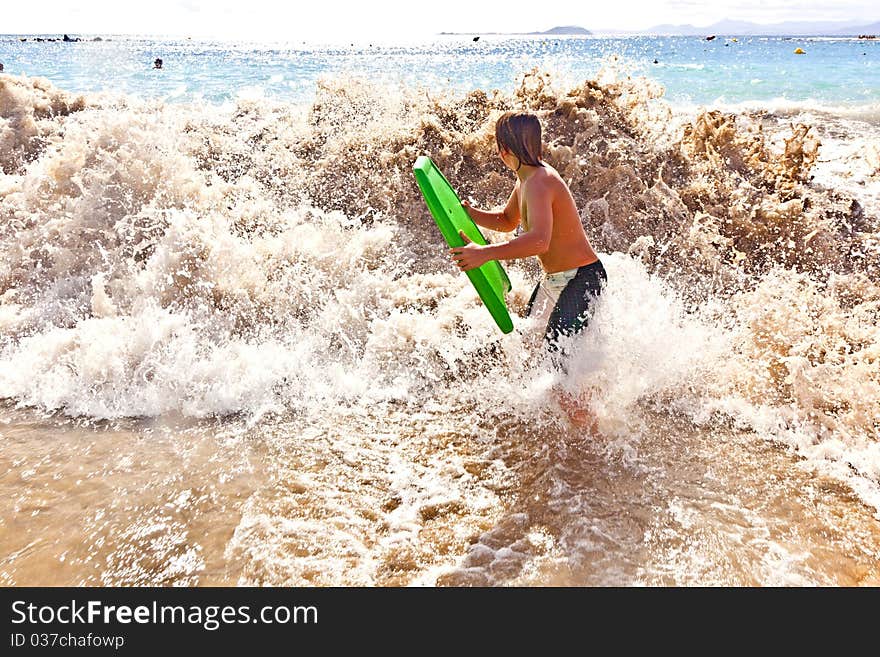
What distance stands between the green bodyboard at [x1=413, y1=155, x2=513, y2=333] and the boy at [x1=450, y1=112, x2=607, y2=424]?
121 mm

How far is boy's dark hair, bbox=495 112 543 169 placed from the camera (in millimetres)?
3090

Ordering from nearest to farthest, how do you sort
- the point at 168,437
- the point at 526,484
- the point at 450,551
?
1. the point at 450,551
2. the point at 526,484
3. the point at 168,437

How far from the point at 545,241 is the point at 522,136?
57 centimetres

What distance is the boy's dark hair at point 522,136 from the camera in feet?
10.1

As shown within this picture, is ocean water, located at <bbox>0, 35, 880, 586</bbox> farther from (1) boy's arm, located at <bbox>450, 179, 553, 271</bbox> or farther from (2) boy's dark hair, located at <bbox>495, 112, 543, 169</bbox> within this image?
(2) boy's dark hair, located at <bbox>495, 112, 543, 169</bbox>

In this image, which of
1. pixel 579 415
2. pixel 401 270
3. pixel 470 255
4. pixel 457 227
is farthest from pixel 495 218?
pixel 401 270

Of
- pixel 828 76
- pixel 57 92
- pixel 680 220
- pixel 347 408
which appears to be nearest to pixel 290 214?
pixel 347 408

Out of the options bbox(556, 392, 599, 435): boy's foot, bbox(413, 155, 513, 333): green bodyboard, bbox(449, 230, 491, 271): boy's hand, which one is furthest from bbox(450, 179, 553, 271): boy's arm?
bbox(556, 392, 599, 435): boy's foot

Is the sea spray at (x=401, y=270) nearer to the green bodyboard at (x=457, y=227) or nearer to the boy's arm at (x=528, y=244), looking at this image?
the green bodyboard at (x=457, y=227)

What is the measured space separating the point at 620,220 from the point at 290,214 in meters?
3.43

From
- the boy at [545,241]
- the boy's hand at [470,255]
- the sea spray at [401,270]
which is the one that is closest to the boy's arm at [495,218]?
the boy at [545,241]
